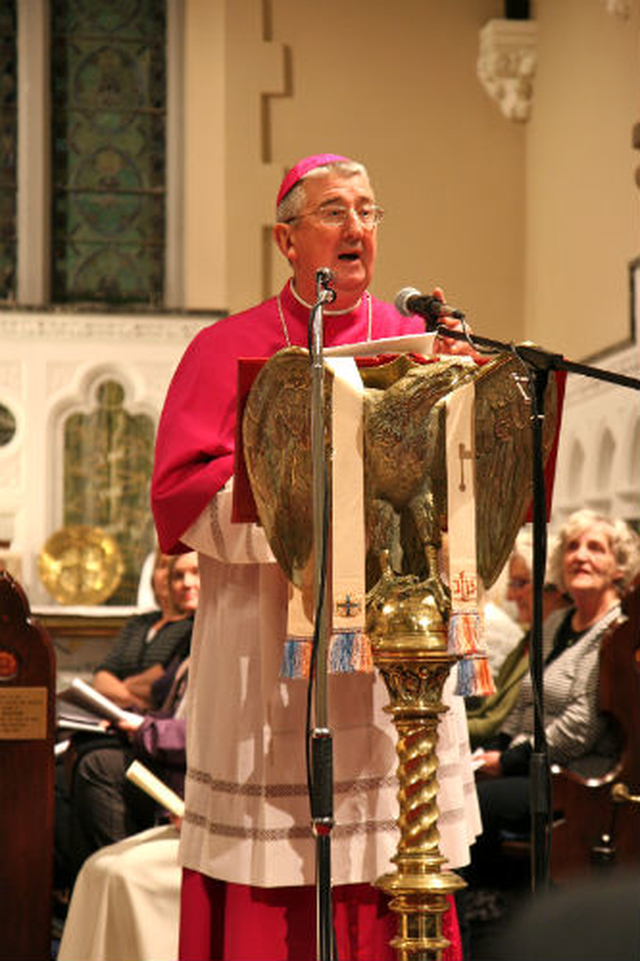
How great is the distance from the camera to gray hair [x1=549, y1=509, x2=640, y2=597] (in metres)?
5.70

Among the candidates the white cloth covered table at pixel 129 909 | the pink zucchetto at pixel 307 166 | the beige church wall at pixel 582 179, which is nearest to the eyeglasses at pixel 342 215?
the pink zucchetto at pixel 307 166

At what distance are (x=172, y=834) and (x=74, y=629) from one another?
4187mm

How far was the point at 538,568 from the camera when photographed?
2.50 m

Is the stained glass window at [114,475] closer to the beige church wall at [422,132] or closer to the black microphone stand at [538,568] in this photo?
the beige church wall at [422,132]

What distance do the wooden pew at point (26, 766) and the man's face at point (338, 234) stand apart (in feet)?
5.80

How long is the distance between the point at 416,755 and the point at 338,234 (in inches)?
41.6

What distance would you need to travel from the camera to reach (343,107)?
9539 millimetres

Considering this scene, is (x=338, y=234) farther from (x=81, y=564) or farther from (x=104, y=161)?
(x=104, y=161)

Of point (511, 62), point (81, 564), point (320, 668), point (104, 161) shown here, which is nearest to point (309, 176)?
point (320, 668)

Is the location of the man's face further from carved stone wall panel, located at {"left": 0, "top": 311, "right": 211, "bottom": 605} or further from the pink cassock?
carved stone wall panel, located at {"left": 0, "top": 311, "right": 211, "bottom": 605}

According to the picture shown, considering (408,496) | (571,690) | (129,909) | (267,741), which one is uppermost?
(408,496)

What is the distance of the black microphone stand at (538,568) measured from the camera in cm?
241

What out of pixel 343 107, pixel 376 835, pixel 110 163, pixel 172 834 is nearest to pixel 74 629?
pixel 110 163

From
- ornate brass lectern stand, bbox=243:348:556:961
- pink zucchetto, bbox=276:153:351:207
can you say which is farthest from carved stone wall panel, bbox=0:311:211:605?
ornate brass lectern stand, bbox=243:348:556:961
